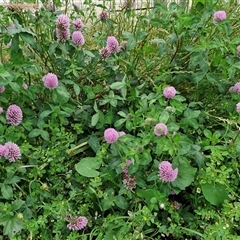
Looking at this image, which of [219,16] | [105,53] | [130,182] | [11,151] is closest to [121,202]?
[130,182]

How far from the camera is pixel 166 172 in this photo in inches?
Answer: 55.6

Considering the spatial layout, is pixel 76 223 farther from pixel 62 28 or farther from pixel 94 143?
pixel 62 28

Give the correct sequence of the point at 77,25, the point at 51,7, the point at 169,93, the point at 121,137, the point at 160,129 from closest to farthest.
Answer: the point at 160,129 → the point at 121,137 → the point at 169,93 → the point at 77,25 → the point at 51,7

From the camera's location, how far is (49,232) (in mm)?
1482

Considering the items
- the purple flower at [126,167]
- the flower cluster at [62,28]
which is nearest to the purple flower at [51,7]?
the flower cluster at [62,28]

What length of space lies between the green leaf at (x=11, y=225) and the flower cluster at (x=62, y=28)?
64cm

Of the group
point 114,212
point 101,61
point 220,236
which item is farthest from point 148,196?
point 101,61

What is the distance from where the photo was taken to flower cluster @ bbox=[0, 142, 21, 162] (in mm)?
1478

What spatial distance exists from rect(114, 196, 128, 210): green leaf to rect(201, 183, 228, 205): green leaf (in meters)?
0.26

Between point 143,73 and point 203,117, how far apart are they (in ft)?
1.05

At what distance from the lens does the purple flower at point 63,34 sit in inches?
63.5

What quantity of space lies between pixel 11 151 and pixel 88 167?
253mm

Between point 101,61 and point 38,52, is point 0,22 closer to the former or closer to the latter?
point 38,52

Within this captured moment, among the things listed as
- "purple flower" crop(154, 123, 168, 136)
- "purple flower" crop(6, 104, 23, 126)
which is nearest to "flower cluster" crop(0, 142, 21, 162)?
"purple flower" crop(6, 104, 23, 126)
